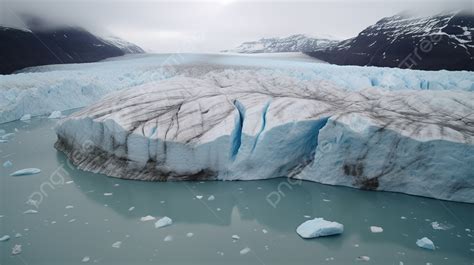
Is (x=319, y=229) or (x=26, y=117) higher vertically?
(x=319, y=229)

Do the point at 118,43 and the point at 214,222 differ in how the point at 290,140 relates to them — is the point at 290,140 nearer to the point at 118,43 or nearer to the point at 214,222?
the point at 214,222

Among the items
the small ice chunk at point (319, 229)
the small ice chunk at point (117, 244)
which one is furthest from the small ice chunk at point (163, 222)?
the small ice chunk at point (319, 229)

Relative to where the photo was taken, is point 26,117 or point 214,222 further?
point 26,117

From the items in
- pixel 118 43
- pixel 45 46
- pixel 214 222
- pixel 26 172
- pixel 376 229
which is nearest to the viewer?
pixel 376 229

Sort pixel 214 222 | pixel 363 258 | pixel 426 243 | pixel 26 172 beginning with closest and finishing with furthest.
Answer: pixel 363 258, pixel 426 243, pixel 214 222, pixel 26 172

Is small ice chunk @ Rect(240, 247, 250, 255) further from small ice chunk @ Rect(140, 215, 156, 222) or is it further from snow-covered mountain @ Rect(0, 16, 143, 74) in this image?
snow-covered mountain @ Rect(0, 16, 143, 74)

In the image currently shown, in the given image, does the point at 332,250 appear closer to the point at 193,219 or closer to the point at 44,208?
the point at 193,219

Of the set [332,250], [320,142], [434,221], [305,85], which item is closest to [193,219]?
[332,250]

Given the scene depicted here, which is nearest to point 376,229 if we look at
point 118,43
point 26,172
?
point 26,172

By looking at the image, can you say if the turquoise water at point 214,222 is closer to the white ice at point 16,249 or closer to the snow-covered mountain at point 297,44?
the white ice at point 16,249
